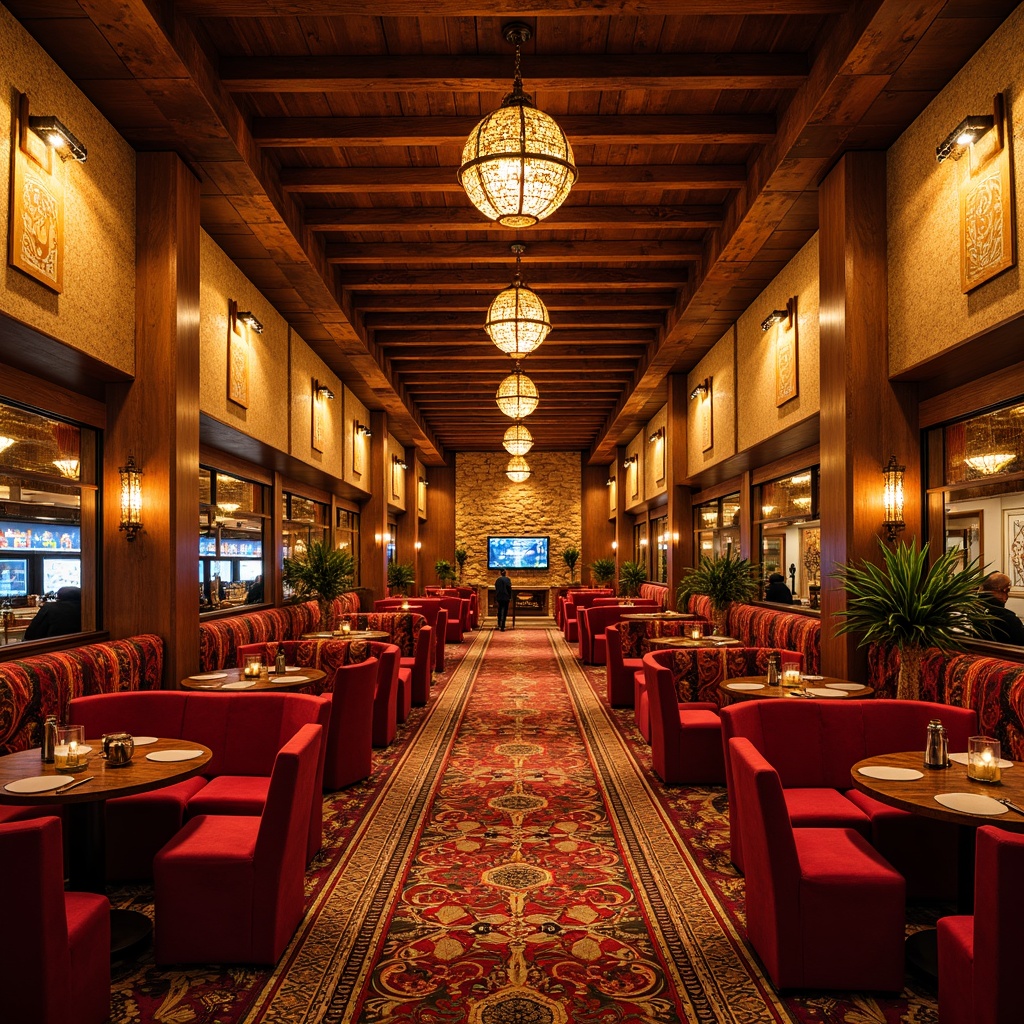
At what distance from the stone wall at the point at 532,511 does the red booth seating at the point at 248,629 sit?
9516 mm

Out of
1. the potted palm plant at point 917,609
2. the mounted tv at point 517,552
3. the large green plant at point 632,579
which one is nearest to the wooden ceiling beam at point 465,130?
the potted palm plant at point 917,609

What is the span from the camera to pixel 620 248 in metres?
7.36

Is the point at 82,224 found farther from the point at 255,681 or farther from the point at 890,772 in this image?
the point at 890,772

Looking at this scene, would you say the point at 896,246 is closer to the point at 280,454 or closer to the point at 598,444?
the point at 280,454

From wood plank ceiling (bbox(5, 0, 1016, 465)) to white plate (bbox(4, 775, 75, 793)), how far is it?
327 cm

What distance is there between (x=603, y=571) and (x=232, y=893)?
1516cm

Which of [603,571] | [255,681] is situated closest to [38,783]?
[255,681]

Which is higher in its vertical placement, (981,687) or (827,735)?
(981,687)

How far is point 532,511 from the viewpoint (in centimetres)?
2011

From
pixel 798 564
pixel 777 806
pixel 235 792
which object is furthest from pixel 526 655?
pixel 777 806

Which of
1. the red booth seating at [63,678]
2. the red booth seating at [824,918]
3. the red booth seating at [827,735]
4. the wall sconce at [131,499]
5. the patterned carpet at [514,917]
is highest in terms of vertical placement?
the wall sconce at [131,499]

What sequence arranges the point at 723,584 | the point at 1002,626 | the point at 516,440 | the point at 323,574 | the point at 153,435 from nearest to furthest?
the point at 1002,626 < the point at 153,435 < the point at 723,584 < the point at 323,574 < the point at 516,440

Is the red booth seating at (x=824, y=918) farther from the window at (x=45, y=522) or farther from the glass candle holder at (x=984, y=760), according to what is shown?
the window at (x=45, y=522)

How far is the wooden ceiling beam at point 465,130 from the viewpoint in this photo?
5.23 metres
